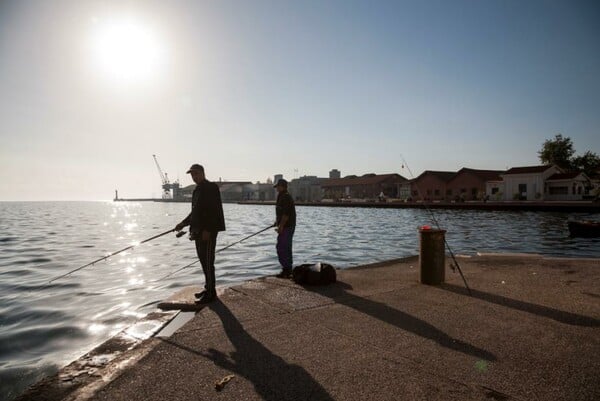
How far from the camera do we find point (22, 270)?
11906mm

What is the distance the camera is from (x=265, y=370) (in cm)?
315

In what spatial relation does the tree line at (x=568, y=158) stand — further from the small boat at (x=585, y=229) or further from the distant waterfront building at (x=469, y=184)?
the small boat at (x=585, y=229)

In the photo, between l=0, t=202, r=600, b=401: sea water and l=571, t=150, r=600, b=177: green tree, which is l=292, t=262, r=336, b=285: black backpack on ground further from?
l=571, t=150, r=600, b=177: green tree

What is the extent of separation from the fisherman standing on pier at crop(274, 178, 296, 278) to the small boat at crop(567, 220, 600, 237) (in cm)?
1970

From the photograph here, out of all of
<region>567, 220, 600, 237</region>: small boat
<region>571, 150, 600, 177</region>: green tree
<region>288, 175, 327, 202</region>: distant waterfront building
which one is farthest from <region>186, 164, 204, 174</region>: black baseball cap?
<region>288, 175, 327, 202</region>: distant waterfront building

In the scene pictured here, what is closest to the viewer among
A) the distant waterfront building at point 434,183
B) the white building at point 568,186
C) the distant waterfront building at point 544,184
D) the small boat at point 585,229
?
the small boat at point 585,229

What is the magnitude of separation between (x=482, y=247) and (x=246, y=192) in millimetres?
123194

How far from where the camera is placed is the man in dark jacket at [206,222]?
559cm

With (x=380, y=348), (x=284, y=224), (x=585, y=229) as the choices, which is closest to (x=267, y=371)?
(x=380, y=348)

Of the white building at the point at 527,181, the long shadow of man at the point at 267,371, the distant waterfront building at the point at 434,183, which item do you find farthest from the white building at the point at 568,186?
the long shadow of man at the point at 267,371

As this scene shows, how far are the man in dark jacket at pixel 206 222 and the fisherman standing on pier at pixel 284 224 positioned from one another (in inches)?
62.8

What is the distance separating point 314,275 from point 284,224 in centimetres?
115

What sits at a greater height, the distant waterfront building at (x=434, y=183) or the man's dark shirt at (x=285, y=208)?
the distant waterfront building at (x=434, y=183)

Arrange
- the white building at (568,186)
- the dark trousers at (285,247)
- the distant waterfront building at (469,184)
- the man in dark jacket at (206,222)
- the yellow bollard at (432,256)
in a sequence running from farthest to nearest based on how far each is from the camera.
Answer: the distant waterfront building at (469,184)
the white building at (568,186)
the dark trousers at (285,247)
the yellow bollard at (432,256)
the man in dark jacket at (206,222)
